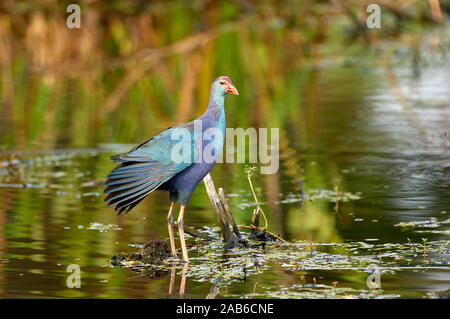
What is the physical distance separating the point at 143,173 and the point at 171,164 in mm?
222

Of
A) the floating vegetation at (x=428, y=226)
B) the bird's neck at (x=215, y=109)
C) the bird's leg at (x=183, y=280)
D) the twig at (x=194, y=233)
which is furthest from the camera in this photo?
the floating vegetation at (x=428, y=226)

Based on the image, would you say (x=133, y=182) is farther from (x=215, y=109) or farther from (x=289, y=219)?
(x=289, y=219)

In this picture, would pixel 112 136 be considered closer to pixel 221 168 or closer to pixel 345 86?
pixel 221 168

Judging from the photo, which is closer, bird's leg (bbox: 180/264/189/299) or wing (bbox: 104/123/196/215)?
bird's leg (bbox: 180/264/189/299)

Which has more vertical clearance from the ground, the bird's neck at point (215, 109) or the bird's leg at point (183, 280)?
the bird's neck at point (215, 109)

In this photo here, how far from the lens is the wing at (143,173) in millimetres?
6996

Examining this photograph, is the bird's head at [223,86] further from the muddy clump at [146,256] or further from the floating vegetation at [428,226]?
the floating vegetation at [428,226]

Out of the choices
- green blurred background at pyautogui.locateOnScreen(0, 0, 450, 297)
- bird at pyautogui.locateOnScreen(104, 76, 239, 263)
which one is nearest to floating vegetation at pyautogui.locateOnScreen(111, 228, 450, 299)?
green blurred background at pyautogui.locateOnScreen(0, 0, 450, 297)

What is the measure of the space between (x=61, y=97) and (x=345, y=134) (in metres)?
6.13

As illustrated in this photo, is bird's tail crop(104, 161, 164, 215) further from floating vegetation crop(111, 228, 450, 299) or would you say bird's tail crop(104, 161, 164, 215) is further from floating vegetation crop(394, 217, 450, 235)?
floating vegetation crop(394, 217, 450, 235)

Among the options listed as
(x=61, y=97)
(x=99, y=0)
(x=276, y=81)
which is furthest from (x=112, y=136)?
(x=99, y=0)

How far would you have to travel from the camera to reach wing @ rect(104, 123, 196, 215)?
23.0 ft

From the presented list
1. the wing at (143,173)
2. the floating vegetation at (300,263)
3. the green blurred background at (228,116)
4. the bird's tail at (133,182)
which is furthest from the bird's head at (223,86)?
the green blurred background at (228,116)
